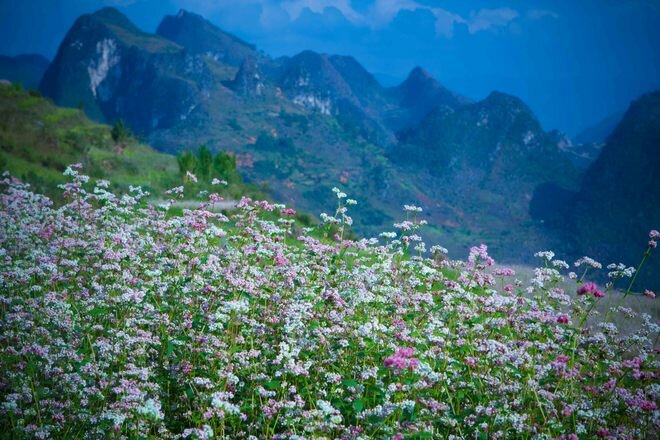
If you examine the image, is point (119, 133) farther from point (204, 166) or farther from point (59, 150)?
point (59, 150)

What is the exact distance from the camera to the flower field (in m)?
3.92

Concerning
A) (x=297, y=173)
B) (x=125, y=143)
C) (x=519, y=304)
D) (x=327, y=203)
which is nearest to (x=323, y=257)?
(x=519, y=304)

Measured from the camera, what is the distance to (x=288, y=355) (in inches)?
159

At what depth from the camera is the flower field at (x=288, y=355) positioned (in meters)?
3.92

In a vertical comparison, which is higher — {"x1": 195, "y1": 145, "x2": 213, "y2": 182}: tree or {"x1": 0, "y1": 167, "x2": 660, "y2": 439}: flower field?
{"x1": 195, "y1": 145, "x2": 213, "y2": 182}: tree

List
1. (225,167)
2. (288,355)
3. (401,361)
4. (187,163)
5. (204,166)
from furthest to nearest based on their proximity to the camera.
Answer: (225,167) < (204,166) < (187,163) < (288,355) < (401,361)

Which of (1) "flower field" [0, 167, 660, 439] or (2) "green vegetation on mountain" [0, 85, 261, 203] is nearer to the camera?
(1) "flower field" [0, 167, 660, 439]

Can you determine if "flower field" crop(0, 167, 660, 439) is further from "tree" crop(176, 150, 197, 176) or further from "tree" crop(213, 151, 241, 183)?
"tree" crop(213, 151, 241, 183)

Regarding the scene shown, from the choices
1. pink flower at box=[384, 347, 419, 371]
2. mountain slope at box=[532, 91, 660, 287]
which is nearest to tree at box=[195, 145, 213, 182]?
pink flower at box=[384, 347, 419, 371]

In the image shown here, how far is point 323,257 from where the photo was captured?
6.84 m

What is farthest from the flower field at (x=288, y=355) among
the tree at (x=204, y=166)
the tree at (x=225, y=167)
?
the tree at (x=225, y=167)

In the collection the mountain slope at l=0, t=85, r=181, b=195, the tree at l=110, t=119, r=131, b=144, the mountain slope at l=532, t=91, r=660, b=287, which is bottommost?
the mountain slope at l=0, t=85, r=181, b=195

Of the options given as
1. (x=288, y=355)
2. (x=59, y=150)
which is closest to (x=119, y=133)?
(x=59, y=150)

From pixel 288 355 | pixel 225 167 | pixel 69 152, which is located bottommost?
pixel 288 355
